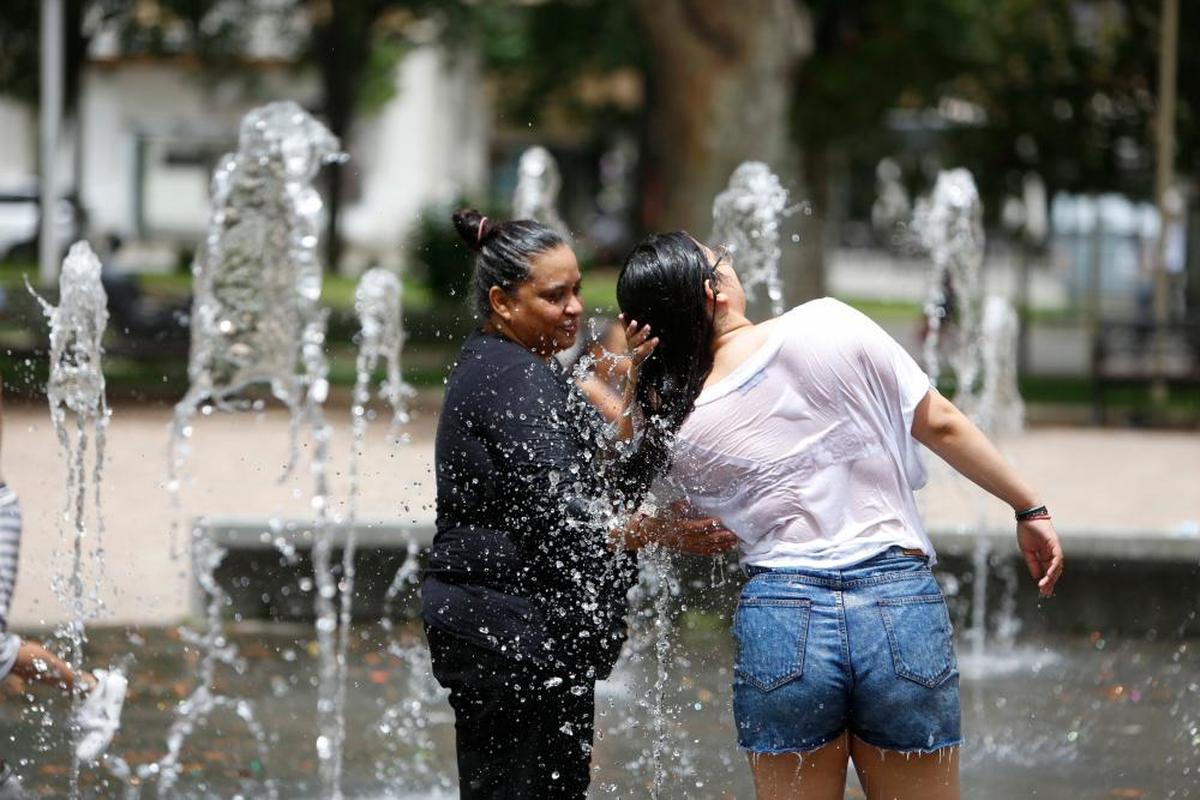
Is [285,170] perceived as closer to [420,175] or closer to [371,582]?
[371,582]

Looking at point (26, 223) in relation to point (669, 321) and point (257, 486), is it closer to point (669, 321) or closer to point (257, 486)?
point (257, 486)

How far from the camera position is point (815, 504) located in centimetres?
324

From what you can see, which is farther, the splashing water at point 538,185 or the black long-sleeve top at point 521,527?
the splashing water at point 538,185

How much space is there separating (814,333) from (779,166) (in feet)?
39.4

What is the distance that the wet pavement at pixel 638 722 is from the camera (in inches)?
212

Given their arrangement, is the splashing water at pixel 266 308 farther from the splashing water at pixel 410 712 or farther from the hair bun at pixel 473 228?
the hair bun at pixel 473 228

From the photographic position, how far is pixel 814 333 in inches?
126

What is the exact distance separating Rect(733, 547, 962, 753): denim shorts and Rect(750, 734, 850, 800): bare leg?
21 mm

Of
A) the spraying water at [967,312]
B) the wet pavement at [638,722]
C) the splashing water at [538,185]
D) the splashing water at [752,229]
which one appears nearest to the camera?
the wet pavement at [638,722]

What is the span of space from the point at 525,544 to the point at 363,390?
5.20m

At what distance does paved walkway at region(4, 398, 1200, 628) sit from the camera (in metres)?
8.17

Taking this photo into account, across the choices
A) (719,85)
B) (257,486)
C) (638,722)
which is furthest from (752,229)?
(719,85)

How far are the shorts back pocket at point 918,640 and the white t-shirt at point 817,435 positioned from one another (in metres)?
0.10

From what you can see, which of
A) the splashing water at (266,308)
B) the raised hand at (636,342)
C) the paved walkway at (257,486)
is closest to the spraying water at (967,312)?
→ the paved walkway at (257,486)
